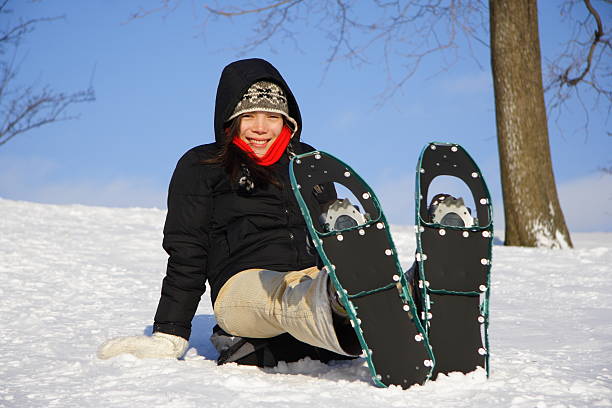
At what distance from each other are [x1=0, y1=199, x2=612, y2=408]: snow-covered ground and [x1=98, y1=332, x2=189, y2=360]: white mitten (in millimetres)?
58

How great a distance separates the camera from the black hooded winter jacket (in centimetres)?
Result: 245

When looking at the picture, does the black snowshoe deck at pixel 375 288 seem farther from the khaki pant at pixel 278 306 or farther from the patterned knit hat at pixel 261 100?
the patterned knit hat at pixel 261 100

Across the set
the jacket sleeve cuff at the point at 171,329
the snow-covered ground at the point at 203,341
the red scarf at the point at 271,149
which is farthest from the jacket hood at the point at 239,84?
the snow-covered ground at the point at 203,341

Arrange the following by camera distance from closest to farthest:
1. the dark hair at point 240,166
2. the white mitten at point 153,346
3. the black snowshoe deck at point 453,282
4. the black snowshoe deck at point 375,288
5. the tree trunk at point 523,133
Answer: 1. the black snowshoe deck at point 375,288
2. the black snowshoe deck at point 453,282
3. the white mitten at point 153,346
4. the dark hair at point 240,166
5. the tree trunk at point 523,133

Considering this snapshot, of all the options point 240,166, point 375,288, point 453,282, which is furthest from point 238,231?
point 453,282

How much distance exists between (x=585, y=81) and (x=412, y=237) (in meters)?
4.40

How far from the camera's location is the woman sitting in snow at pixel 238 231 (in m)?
2.38

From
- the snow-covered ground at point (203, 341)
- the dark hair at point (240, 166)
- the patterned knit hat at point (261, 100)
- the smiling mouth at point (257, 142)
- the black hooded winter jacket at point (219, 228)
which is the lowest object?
the snow-covered ground at point (203, 341)

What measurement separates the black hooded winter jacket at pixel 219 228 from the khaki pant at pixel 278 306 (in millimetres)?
118

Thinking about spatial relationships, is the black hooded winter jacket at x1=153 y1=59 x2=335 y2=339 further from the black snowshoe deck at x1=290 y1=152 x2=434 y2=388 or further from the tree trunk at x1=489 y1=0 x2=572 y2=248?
the tree trunk at x1=489 y1=0 x2=572 y2=248

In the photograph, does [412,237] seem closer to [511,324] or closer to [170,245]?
[511,324]

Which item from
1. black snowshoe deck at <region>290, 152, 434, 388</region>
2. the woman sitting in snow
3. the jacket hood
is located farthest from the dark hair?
black snowshoe deck at <region>290, 152, 434, 388</region>

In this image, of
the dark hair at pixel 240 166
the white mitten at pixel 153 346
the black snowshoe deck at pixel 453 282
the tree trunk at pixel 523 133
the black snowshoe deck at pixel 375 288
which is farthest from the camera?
the tree trunk at pixel 523 133

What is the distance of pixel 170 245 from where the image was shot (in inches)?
96.9
